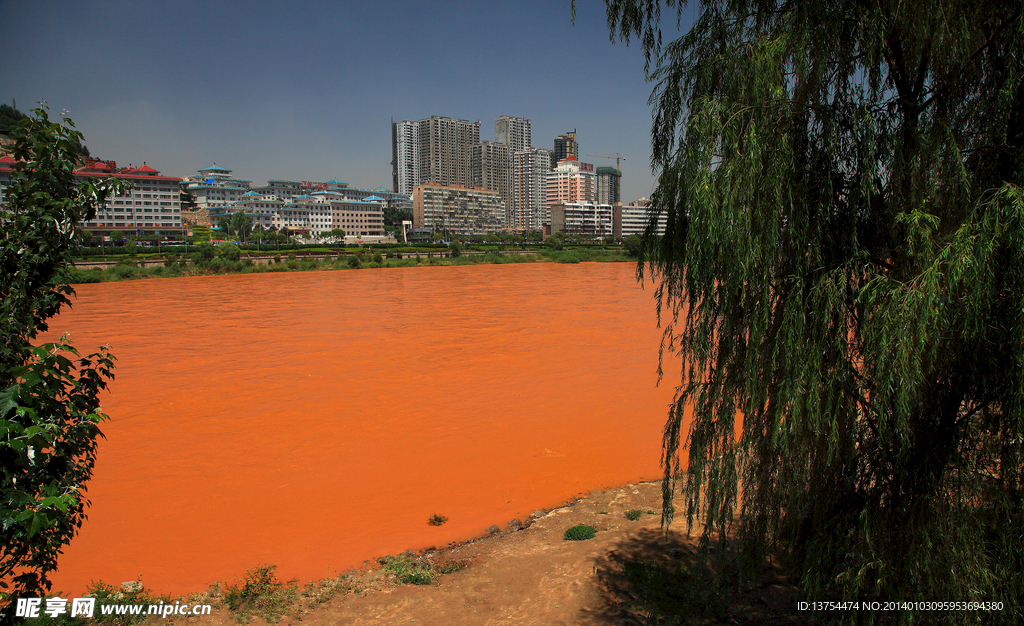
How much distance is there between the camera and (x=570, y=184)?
192m

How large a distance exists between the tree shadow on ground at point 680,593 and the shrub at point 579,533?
603 mm

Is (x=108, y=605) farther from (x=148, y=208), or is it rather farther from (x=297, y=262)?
(x=148, y=208)

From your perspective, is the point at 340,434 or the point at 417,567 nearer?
the point at 417,567

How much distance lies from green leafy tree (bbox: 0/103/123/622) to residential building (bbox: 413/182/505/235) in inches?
6123

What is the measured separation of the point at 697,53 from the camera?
5.50 meters

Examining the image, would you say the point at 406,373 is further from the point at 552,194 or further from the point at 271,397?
the point at 552,194

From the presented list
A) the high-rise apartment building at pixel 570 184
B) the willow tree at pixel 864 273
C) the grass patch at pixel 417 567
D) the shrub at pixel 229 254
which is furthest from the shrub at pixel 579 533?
the high-rise apartment building at pixel 570 184

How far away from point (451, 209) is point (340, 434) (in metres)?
158

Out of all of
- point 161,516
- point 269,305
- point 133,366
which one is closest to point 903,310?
point 161,516

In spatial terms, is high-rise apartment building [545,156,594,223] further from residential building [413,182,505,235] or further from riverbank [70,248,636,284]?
riverbank [70,248,636,284]

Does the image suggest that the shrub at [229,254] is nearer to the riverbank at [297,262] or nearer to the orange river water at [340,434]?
the riverbank at [297,262]

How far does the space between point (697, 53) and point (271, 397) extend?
53.4 ft

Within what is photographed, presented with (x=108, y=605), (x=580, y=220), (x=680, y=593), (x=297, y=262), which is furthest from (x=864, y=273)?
(x=580, y=220)

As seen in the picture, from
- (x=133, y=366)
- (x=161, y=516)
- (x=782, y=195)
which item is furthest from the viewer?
(x=133, y=366)
